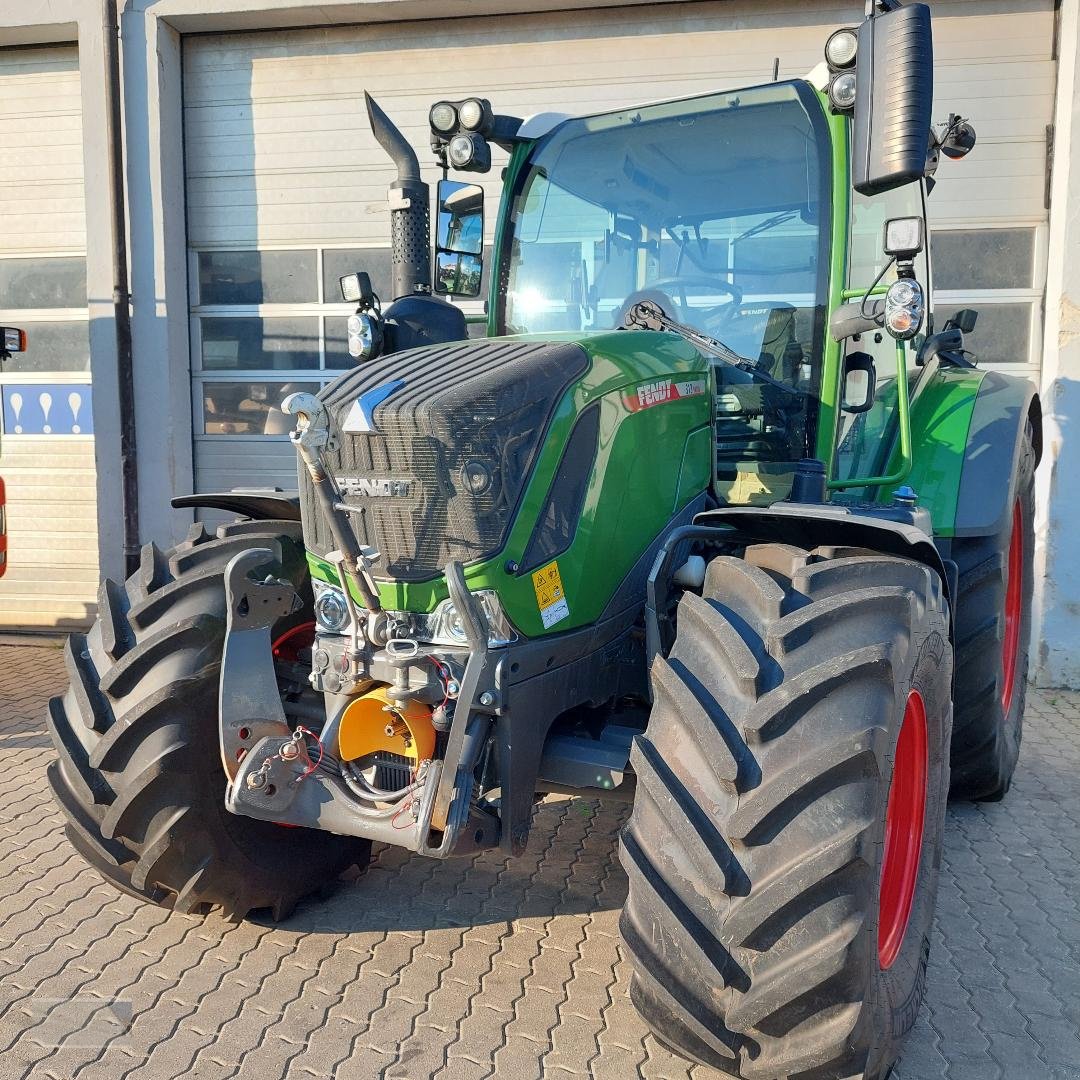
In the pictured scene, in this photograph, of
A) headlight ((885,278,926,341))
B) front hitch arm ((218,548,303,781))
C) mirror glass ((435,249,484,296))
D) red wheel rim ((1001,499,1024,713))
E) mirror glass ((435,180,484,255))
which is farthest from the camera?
red wheel rim ((1001,499,1024,713))

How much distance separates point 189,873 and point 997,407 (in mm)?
3075

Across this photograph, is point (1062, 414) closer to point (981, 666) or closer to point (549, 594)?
point (981, 666)

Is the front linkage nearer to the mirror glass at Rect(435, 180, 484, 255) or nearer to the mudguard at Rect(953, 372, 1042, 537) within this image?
the mirror glass at Rect(435, 180, 484, 255)

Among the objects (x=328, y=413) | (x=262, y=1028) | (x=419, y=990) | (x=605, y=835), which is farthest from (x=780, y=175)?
(x=262, y=1028)

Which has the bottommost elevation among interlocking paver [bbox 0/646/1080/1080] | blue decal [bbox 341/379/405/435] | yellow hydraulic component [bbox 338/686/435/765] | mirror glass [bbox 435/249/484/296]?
interlocking paver [bbox 0/646/1080/1080]

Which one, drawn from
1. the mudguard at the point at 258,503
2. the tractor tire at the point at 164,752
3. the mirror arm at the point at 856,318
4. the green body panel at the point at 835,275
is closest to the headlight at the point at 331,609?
the tractor tire at the point at 164,752

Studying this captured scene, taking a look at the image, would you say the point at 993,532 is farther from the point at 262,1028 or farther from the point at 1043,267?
the point at 1043,267

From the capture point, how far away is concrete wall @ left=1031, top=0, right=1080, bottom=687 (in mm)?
6031

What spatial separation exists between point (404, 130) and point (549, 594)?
18.1 ft

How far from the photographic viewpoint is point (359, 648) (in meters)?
2.53

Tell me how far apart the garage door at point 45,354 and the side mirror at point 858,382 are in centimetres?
589

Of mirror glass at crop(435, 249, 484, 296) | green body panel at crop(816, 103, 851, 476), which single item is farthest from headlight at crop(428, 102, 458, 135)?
green body panel at crop(816, 103, 851, 476)

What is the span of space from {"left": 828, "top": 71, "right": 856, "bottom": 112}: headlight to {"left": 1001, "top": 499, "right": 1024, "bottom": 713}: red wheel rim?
1.92 metres

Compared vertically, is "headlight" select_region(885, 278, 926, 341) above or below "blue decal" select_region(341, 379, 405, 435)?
above
